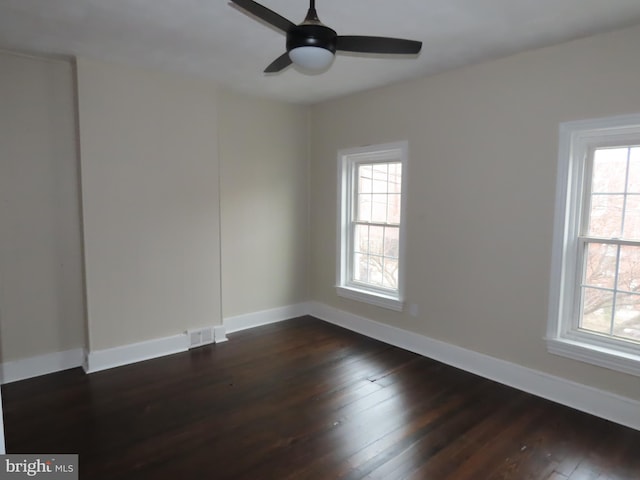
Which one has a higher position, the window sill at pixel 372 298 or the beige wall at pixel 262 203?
the beige wall at pixel 262 203

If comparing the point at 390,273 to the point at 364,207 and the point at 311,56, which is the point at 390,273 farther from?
the point at 311,56

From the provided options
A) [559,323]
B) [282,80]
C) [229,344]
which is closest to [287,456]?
[229,344]

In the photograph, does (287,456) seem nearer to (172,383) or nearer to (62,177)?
(172,383)

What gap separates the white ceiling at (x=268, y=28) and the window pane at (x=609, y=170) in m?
0.81

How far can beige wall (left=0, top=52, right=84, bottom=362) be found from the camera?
320 centimetres

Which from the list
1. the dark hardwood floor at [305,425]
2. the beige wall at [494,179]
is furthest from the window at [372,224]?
the dark hardwood floor at [305,425]

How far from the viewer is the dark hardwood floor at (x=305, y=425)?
7.42 feet

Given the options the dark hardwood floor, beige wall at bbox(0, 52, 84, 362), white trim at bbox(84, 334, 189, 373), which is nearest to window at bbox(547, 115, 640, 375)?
the dark hardwood floor

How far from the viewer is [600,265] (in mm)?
2891

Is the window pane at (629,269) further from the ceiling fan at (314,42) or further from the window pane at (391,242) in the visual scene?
the ceiling fan at (314,42)

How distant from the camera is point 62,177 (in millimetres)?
3420

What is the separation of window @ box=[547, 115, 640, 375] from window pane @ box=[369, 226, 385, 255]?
1.79m

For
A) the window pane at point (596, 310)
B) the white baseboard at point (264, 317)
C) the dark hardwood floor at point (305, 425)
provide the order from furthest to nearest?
the white baseboard at point (264, 317) → the window pane at point (596, 310) → the dark hardwood floor at point (305, 425)

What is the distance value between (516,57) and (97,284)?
390 cm
